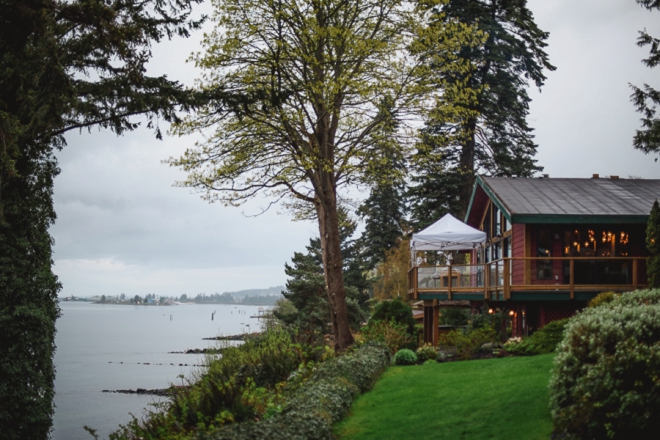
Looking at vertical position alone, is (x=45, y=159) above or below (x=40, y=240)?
above

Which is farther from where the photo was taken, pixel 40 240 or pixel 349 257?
pixel 349 257

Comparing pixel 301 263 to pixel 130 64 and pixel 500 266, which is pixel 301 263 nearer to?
pixel 500 266

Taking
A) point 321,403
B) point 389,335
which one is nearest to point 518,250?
point 389,335

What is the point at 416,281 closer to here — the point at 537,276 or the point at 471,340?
the point at 537,276

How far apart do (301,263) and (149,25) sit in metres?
31.1

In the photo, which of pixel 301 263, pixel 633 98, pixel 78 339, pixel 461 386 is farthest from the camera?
pixel 78 339

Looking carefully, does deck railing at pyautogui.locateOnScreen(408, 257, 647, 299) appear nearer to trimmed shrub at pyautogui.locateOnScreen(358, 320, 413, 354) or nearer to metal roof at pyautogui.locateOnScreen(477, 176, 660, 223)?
metal roof at pyautogui.locateOnScreen(477, 176, 660, 223)

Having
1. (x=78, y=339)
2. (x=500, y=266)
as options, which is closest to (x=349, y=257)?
(x=500, y=266)

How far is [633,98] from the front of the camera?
22188mm

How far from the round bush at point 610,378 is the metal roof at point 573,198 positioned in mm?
12885

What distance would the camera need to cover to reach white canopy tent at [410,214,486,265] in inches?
922

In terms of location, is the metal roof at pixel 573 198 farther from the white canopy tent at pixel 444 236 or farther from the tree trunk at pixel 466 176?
the tree trunk at pixel 466 176

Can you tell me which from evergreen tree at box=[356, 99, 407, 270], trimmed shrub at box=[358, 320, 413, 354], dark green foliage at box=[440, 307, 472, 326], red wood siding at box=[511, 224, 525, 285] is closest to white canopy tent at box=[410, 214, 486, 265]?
red wood siding at box=[511, 224, 525, 285]

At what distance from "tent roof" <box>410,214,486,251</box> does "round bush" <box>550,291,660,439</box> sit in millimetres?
14962
